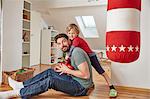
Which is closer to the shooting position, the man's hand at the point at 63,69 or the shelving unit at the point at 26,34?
the man's hand at the point at 63,69

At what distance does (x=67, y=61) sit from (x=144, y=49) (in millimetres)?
1145

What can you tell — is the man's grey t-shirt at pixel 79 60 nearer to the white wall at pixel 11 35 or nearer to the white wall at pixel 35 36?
the white wall at pixel 11 35

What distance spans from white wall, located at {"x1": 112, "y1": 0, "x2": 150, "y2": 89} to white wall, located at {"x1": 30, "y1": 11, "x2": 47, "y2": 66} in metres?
3.67

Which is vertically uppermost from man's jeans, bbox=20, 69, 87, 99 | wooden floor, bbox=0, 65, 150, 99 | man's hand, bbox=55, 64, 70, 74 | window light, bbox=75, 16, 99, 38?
window light, bbox=75, 16, 99, 38

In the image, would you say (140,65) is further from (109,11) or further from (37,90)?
(37,90)

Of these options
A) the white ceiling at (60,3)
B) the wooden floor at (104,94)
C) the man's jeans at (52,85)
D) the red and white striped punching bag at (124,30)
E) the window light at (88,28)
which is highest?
the white ceiling at (60,3)

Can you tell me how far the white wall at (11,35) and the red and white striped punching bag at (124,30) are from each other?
2.12 meters

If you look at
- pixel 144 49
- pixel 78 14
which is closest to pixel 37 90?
pixel 144 49

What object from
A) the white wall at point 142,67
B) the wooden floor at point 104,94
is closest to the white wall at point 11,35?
the wooden floor at point 104,94

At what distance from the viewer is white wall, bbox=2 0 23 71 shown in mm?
3113

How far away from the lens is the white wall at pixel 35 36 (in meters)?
5.87

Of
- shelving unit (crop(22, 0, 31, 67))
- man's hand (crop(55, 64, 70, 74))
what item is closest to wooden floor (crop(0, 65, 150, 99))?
man's hand (crop(55, 64, 70, 74))

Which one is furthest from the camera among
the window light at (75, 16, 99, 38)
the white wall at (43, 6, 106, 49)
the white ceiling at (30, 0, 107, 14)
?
the window light at (75, 16, 99, 38)

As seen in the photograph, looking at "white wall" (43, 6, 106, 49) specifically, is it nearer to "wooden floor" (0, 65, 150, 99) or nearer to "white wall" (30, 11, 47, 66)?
"white wall" (30, 11, 47, 66)
